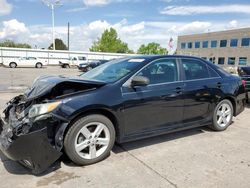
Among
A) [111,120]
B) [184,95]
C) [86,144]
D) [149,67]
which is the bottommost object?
[86,144]

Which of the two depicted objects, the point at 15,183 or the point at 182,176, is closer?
the point at 15,183

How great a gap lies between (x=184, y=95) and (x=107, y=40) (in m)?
53.1

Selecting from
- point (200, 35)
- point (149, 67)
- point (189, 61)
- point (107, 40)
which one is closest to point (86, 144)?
point (149, 67)

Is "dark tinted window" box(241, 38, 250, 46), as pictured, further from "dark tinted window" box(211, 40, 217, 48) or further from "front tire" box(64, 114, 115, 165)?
"front tire" box(64, 114, 115, 165)

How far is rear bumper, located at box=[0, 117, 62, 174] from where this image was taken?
286cm

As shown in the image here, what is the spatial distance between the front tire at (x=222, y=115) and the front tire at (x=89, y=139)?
245 cm

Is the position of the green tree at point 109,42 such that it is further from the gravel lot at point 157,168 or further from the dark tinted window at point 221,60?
the gravel lot at point 157,168

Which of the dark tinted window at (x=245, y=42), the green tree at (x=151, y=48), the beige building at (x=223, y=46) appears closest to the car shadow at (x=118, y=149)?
the beige building at (x=223, y=46)

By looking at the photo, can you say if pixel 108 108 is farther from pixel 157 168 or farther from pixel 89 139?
pixel 157 168

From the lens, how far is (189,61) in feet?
15.0

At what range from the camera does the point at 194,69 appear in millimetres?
4625

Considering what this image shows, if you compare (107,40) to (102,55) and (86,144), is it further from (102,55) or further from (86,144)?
(86,144)

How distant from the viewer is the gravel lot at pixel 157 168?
2979 mm

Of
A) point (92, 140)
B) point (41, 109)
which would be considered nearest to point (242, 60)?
point (92, 140)
